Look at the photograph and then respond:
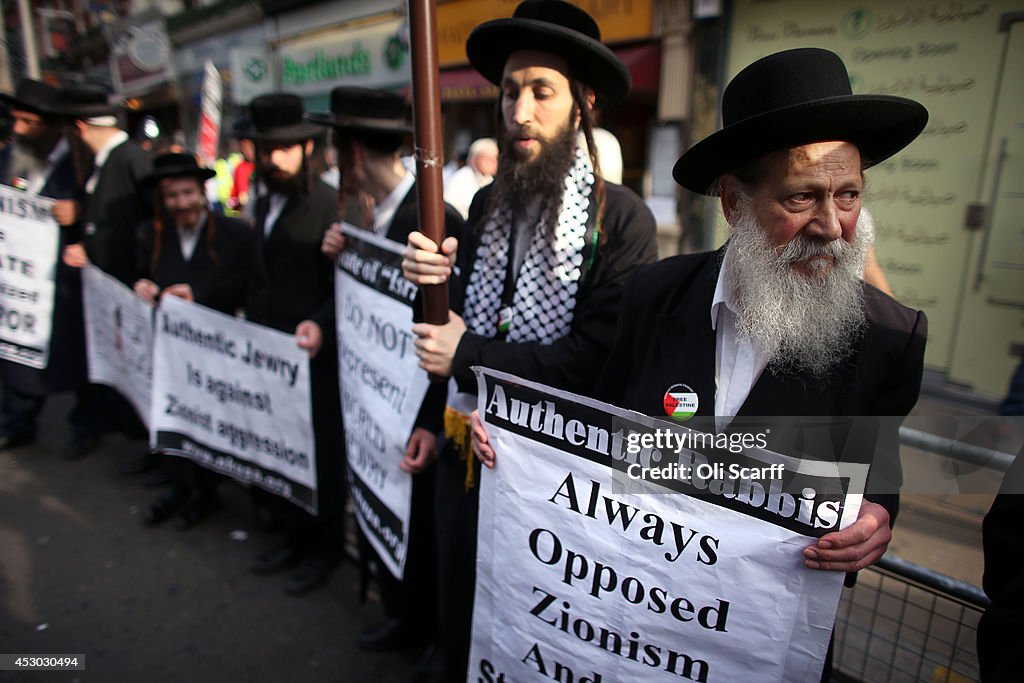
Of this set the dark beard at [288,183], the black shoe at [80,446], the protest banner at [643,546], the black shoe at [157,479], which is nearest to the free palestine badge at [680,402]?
the protest banner at [643,546]

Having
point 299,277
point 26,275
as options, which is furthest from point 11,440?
point 299,277

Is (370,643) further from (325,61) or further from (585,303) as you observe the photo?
(325,61)

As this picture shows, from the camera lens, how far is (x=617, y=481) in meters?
1.44

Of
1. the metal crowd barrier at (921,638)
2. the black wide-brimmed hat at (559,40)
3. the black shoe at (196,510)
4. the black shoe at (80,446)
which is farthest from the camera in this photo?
the black shoe at (80,446)

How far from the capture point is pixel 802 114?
4.23 feet

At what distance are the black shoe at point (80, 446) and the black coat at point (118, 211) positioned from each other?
4.29 feet

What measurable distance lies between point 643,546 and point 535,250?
0.94 m

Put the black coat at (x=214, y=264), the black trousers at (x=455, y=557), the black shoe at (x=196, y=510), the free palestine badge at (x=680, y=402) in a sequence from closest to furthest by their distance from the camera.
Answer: the free palestine badge at (x=680, y=402) < the black trousers at (x=455, y=557) < the black coat at (x=214, y=264) < the black shoe at (x=196, y=510)

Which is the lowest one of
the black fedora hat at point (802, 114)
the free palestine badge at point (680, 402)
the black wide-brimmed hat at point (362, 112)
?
the free palestine badge at point (680, 402)

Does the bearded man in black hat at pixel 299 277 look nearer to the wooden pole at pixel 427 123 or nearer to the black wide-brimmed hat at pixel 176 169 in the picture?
the black wide-brimmed hat at pixel 176 169

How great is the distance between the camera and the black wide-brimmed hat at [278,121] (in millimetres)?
3111

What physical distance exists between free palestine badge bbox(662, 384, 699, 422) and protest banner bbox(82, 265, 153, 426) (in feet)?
10.2

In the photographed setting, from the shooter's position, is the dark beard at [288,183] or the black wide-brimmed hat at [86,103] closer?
the dark beard at [288,183]

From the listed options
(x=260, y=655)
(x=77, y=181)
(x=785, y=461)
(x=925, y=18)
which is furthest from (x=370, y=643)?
(x=925, y=18)
